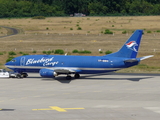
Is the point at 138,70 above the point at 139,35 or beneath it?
beneath

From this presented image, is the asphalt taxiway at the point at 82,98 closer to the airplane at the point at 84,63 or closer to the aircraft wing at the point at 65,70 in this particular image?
the aircraft wing at the point at 65,70

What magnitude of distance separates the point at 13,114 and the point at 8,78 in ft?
94.5

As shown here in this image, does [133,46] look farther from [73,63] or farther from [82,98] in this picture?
[82,98]

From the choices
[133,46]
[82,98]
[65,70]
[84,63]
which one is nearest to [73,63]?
[84,63]

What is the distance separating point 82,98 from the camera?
42281mm

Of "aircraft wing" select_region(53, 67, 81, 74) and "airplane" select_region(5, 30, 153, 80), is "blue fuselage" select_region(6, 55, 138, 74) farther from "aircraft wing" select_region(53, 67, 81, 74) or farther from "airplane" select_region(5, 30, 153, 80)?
"aircraft wing" select_region(53, 67, 81, 74)

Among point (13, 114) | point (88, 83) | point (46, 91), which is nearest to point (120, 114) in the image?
point (13, 114)

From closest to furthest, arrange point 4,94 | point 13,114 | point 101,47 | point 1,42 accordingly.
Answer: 1. point 13,114
2. point 4,94
3. point 101,47
4. point 1,42

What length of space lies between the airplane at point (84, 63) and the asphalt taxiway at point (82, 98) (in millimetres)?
1679

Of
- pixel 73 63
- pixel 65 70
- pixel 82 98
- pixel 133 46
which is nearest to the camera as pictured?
pixel 82 98

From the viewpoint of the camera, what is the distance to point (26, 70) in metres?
60.8

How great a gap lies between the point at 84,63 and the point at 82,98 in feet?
54.3

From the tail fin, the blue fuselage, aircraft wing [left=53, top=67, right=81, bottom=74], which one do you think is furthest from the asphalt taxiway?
the tail fin

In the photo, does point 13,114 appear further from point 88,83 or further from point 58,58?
point 58,58
